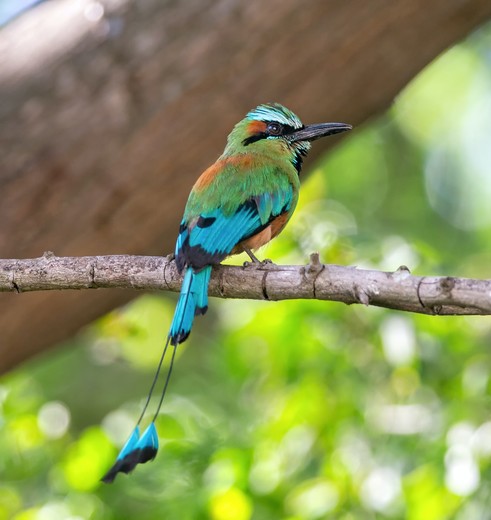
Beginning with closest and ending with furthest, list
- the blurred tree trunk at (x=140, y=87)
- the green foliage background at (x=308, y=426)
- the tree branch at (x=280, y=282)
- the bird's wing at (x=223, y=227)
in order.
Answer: the tree branch at (x=280, y=282) < the bird's wing at (x=223, y=227) < the green foliage background at (x=308, y=426) < the blurred tree trunk at (x=140, y=87)

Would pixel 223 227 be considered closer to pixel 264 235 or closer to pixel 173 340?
pixel 264 235

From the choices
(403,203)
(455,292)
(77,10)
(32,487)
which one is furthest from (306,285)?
(403,203)

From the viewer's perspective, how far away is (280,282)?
3086mm

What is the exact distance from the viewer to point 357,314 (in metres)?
4.77

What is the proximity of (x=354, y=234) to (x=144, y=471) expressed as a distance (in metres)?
1.49

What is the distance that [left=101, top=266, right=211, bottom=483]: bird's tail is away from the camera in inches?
124

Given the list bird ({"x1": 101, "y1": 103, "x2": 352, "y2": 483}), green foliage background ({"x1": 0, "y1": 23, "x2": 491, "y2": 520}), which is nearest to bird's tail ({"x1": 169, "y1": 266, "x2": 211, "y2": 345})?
bird ({"x1": 101, "y1": 103, "x2": 352, "y2": 483})

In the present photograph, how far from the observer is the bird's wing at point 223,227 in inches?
139

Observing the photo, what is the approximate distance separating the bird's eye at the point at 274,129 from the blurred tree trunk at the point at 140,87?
17 centimetres

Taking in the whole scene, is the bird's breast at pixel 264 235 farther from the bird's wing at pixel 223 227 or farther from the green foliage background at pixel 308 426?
the green foliage background at pixel 308 426

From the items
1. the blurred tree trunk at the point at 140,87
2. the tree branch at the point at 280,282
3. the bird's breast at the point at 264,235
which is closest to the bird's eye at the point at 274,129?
the blurred tree trunk at the point at 140,87

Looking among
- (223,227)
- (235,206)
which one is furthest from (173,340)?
(235,206)

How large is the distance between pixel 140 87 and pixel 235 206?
0.92m

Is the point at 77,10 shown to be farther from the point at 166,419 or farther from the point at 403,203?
the point at 403,203
